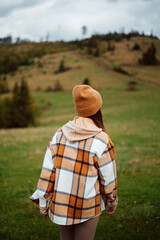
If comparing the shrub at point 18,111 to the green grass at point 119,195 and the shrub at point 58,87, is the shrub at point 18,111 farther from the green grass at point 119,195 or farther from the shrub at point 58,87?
the green grass at point 119,195

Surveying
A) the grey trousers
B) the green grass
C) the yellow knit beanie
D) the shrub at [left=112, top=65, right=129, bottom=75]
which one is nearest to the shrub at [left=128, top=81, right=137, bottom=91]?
the shrub at [left=112, top=65, right=129, bottom=75]

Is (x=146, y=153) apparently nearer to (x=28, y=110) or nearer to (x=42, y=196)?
(x=42, y=196)

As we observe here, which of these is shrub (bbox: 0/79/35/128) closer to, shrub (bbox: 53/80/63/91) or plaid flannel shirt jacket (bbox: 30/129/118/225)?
shrub (bbox: 53/80/63/91)

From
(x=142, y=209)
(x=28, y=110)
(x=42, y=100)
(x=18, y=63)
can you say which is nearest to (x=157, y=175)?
(x=142, y=209)

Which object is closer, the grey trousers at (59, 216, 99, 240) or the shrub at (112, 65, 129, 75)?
the grey trousers at (59, 216, 99, 240)

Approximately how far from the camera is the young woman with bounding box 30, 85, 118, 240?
7.25 ft

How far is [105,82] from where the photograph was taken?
5309cm

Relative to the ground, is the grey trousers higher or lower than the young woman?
lower

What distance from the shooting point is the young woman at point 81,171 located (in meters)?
2.21

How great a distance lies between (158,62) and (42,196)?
72.7 m

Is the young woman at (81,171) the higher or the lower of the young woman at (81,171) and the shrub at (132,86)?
the higher

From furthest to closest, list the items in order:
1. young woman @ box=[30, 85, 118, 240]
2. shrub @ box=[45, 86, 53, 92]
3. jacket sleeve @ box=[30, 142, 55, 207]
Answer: shrub @ box=[45, 86, 53, 92] < jacket sleeve @ box=[30, 142, 55, 207] < young woman @ box=[30, 85, 118, 240]

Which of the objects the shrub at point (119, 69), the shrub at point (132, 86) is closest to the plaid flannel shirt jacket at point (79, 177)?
the shrub at point (132, 86)

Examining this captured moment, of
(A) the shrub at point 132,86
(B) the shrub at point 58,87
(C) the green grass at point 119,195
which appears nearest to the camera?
(C) the green grass at point 119,195
